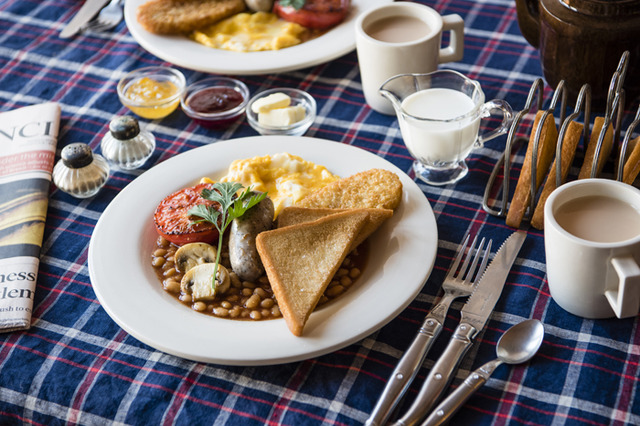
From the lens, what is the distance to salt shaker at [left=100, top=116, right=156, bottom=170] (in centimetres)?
214

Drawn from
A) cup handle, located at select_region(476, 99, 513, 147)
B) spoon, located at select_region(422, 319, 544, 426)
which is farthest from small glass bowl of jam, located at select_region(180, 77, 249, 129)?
spoon, located at select_region(422, 319, 544, 426)

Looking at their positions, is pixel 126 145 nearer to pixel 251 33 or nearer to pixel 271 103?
pixel 271 103

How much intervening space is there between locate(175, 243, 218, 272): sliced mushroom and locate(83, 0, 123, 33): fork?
1518 mm

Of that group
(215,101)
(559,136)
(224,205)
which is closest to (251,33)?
(215,101)

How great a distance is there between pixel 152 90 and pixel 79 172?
1.67ft

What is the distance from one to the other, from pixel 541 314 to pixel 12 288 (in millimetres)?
1351

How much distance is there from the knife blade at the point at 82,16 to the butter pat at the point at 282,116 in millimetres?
1106

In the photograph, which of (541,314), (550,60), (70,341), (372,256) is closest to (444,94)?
(550,60)

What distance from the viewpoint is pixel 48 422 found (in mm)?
1558

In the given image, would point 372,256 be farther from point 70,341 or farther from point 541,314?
point 70,341

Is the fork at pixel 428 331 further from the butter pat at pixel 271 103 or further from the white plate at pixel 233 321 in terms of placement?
the butter pat at pixel 271 103

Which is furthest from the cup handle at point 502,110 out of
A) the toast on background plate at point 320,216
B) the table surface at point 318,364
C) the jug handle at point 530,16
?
the jug handle at point 530,16

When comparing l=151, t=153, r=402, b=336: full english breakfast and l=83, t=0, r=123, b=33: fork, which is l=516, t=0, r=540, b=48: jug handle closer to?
l=151, t=153, r=402, b=336: full english breakfast

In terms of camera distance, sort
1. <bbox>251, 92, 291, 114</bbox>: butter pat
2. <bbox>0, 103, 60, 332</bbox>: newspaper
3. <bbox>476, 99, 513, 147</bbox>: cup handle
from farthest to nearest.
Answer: <bbox>251, 92, 291, 114</bbox>: butter pat
<bbox>476, 99, 513, 147</bbox>: cup handle
<bbox>0, 103, 60, 332</bbox>: newspaper
